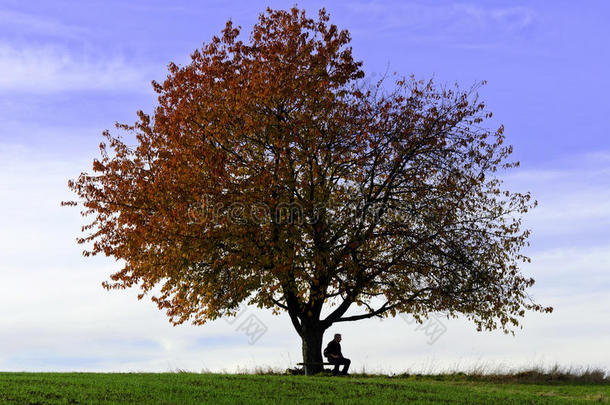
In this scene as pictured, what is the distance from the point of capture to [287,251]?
842 inches

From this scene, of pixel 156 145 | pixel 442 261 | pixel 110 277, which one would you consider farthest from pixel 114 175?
pixel 442 261

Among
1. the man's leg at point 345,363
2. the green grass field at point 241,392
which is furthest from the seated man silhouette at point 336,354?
the green grass field at point 241,392

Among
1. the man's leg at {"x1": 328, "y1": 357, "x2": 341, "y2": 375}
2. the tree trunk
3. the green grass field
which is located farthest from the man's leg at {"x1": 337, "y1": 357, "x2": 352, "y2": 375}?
the green grass field

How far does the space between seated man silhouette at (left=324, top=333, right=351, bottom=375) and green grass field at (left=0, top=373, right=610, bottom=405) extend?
12.9 feet

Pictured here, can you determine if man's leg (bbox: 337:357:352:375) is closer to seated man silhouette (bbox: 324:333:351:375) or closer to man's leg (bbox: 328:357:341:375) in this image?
seated man silhouette (bbox: 324:333:351:375)

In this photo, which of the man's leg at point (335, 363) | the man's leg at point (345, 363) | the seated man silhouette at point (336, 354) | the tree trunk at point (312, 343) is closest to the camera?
the man's leg at point (335, 363)

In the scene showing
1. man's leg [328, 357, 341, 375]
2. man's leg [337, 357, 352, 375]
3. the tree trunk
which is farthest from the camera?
the tree trunk

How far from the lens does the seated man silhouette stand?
77.9 ft

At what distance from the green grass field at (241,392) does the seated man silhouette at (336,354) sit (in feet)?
12.9

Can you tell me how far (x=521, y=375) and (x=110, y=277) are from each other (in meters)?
17.6

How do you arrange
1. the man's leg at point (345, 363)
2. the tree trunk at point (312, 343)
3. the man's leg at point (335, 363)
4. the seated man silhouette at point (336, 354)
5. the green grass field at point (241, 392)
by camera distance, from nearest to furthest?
1. the green grass field at point (241, 392)
2. the man's leg at point (335, 363)
3. the seated man silhouette at point (336, 354)
4. the man's leg at point (345, 363)
5. the tree trunk at point (312, 343)

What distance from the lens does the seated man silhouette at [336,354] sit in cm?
2373

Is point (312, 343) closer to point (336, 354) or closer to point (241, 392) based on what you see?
point (336, 354)

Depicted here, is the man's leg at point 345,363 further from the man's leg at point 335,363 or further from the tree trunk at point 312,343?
the tree trunk at point 312,343
